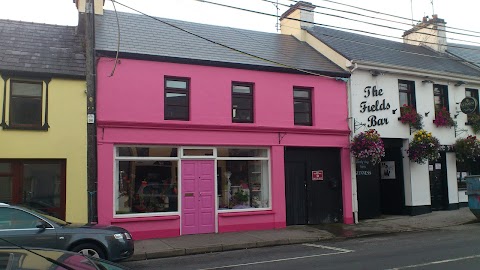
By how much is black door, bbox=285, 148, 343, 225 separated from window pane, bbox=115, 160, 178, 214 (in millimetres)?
4078

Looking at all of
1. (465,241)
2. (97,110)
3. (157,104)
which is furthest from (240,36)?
(465,241)

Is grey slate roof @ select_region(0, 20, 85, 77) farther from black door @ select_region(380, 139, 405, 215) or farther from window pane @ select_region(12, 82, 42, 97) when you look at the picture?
black door @ select_region(380, 139, 405, 215)

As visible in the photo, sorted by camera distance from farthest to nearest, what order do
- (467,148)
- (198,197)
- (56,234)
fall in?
(467,148), (198,197), (56,234)

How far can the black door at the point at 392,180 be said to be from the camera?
56.6 feet

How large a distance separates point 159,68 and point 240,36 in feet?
15.8

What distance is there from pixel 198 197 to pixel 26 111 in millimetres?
5585

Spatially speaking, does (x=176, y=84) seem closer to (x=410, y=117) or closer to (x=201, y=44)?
(x=201, y=44)

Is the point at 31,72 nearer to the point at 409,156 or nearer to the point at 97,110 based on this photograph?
the point at 97,110

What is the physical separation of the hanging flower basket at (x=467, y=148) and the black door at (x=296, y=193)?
751cm

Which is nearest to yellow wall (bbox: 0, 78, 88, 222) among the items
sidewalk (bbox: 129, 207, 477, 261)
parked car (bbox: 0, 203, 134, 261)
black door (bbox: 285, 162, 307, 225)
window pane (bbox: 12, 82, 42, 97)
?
window pane (bbox: 12, 82, 42, 97)

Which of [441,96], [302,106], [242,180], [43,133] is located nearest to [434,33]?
[441,96]

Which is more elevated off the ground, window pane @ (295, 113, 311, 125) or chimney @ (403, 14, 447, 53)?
chimney @ (403, 14, 447, 53)

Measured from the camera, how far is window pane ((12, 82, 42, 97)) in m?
12.1

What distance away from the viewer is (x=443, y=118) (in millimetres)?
17891
